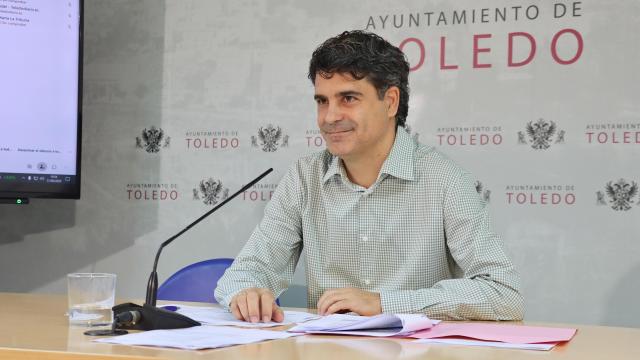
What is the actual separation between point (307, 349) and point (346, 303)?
47cm

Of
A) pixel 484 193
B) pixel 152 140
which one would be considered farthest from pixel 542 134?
pixel 152 140

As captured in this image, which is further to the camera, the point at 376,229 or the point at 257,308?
the point at 376,229

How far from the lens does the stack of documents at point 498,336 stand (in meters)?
1.40

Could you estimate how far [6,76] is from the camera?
300 centimetres

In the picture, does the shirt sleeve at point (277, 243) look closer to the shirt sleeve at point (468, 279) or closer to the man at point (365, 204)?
the man at point (365, 204)

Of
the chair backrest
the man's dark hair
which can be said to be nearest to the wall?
the chair backrest

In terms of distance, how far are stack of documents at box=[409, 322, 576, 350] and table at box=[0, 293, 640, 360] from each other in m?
0.03

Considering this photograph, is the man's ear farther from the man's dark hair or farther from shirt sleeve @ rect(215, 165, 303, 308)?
shirt sleeve @ rect(215, 165, 303, 308)

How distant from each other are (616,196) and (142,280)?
6.29ft

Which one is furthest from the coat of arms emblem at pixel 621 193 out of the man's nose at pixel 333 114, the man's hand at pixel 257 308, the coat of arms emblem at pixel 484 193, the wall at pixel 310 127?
the man's hand at pixel 257 308

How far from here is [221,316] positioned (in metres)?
1.81

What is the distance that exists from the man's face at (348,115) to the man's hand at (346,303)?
66cm

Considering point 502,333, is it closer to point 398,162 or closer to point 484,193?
point 398,162

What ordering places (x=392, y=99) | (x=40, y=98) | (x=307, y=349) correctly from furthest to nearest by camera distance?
(x=40, y=98) → (x=392, y=99) → (x=307, y=349)
